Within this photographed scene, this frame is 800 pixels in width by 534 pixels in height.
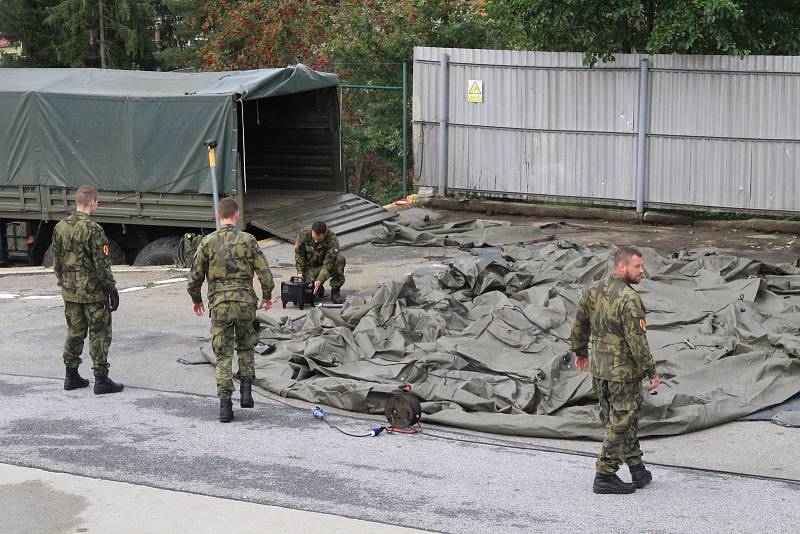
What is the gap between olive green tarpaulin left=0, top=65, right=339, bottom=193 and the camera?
689 inches

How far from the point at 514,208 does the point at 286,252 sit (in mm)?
5047

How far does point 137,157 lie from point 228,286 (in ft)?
31.8

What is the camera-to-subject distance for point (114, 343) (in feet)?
38.5

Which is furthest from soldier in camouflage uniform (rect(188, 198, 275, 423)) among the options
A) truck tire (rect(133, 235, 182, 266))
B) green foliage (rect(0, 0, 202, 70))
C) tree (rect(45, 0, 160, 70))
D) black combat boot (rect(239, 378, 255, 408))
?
tree (rect(45, 0, 160, 70))

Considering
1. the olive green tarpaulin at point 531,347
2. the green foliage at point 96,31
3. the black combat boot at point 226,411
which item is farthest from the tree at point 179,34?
the black combat boot at point 226,411

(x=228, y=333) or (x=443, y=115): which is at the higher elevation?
(x=443, y=115)

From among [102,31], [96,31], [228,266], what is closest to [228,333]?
[228,266]

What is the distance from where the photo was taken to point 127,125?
59.0ft

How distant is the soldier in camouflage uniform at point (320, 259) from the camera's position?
13.4 metres

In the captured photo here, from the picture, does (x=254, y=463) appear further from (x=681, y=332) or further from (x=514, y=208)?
(x=514, y=208)

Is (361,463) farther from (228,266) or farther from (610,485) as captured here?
(228,266)

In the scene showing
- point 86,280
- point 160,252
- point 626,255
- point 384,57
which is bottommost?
point 160,252

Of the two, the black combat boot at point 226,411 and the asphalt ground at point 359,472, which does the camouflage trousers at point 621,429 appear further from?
the black combat boot at point 226,411

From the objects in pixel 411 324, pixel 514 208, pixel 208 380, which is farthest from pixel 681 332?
pixel 514 208
